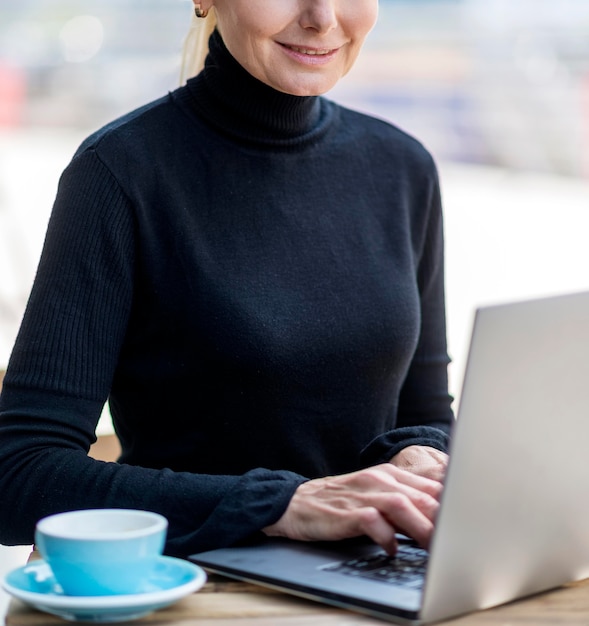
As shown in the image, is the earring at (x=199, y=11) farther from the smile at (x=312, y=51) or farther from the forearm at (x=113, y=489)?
the forearm at (x=113, y=489)

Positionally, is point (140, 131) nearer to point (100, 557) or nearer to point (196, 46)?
point (196, 46)

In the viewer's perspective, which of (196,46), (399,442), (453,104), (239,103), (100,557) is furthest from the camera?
(453,104)

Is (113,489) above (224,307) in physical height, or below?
below

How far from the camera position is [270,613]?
0.81 meters

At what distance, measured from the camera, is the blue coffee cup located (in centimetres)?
76

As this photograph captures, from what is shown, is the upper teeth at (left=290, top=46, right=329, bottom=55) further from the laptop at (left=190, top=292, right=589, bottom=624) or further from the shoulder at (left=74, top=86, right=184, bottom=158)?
the laptop at (left=190, top=292, right=589, bottom=624)

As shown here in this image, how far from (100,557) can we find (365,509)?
0.78 ft

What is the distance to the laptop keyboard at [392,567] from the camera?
833 millimetres

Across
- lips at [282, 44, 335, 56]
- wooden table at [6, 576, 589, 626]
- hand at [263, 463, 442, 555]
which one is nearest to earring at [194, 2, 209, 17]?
lips at [282, 44, 335, 56]

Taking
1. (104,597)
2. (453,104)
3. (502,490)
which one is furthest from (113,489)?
(453,104)

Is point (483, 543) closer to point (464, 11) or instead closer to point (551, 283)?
point (551, 283)

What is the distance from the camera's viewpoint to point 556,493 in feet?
2.70

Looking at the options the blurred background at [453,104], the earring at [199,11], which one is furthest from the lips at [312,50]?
the blurred background at [453,104]

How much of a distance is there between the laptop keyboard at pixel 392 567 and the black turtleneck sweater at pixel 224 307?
0.73 ft
